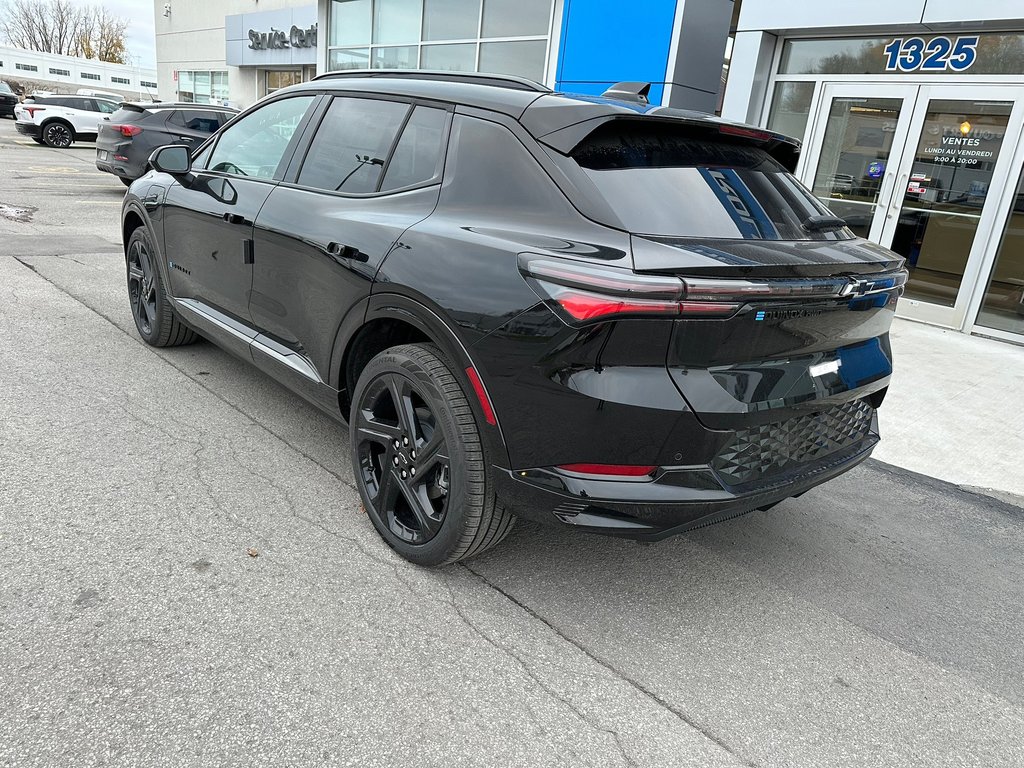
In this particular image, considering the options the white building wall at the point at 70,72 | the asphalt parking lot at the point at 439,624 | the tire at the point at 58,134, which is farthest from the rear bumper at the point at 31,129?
the white building wall at the point at 70,72

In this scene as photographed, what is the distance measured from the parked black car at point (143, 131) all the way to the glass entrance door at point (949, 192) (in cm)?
1082

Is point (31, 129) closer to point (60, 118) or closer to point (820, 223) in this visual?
point (60, 118)

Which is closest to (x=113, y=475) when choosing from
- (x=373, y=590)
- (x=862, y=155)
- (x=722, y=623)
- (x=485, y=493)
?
(x=373, y=590)

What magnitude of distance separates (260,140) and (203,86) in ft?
117

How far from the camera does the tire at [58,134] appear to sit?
2308 cm

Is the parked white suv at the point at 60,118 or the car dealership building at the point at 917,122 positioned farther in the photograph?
the parked white suv at the point at 60,118

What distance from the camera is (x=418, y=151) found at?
305cm

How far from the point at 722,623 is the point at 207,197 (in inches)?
137

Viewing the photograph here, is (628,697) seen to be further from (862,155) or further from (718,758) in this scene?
(862,155)

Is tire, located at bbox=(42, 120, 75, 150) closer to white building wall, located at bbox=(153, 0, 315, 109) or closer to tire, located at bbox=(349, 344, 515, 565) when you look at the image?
white building wall, located at bbox=(153, 0, 315, 109)

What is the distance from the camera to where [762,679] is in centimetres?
248

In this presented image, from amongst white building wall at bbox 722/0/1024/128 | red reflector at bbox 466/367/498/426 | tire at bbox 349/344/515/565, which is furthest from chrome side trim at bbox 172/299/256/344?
white building wall at bbox 722/0/1024/128

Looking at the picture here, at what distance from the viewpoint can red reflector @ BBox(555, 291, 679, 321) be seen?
2.15m

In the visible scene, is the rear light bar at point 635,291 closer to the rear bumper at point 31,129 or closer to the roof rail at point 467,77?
the roof rail at point 467,77
